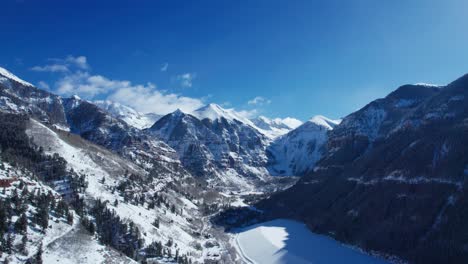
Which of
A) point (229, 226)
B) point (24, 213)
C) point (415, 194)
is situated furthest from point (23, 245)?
A: point (229, 226)

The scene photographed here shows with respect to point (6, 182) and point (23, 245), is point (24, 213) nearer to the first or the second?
point (23, 245)

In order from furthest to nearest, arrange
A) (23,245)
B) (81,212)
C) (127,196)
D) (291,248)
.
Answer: (127,196) → (291,248) → (81,212) → (23,245)

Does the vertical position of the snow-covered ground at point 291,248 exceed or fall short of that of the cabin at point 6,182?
it falls short

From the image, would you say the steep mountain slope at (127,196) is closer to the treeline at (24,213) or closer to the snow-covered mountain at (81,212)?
the snow-covered mountain at (81,212)

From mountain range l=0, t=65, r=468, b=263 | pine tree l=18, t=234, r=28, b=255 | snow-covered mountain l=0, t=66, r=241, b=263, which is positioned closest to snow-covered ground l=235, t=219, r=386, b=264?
mountain range l=0, t=65, r=468, b=263

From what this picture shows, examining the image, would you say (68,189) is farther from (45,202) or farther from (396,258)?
(396,258)

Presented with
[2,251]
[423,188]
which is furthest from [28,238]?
[423,188]

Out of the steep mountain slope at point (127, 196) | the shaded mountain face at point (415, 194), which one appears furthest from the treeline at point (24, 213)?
the shaded mountain face at point (415, 194)
